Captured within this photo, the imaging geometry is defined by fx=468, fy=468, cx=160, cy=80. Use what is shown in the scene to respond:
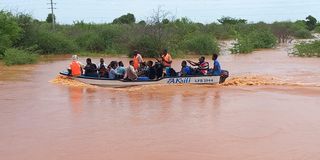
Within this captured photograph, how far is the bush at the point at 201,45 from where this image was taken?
35.8 metres

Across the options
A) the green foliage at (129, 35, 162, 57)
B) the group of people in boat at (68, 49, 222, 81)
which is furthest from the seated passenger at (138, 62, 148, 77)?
the green foliage at (129, 35, 162, 57)

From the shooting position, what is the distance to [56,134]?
400 inches

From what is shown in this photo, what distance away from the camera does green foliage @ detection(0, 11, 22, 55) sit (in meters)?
31.0

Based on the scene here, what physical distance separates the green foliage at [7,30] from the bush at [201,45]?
495 inches

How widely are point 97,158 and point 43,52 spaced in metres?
30.1

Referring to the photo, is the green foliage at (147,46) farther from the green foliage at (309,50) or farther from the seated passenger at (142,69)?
the seated passenger at (142,69)

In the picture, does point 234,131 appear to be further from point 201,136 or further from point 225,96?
point 225,96

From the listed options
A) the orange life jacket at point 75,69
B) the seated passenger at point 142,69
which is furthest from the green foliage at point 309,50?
the orange life jacket at point 75,69

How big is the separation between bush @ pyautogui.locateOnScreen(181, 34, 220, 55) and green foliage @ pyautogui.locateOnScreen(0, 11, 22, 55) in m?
12.6

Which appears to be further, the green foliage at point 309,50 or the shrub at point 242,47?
the shrub at point 242,47

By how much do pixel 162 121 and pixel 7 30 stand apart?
2309 centimetres

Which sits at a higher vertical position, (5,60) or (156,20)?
(156,20)

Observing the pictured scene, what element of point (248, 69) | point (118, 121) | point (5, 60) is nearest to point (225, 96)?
point (118, 121)

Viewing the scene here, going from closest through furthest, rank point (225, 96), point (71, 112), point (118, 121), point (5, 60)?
point (118, 121)
point (71, 112)
point (225, 96)
point (5, 60)
